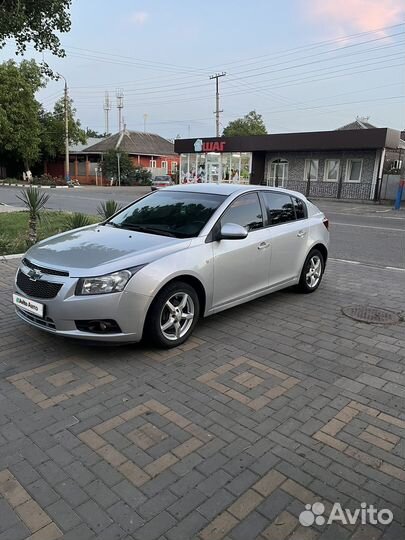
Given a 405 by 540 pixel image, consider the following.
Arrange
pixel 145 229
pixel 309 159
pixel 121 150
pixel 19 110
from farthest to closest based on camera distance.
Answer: pixel 121 150
pixel 19 110
pixel 309 159
pixel 145 229

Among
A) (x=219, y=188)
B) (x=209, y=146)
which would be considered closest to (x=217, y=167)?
(x=209, y=146)

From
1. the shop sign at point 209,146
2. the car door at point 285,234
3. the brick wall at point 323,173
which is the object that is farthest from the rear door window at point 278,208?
the shop sign at point 209,146

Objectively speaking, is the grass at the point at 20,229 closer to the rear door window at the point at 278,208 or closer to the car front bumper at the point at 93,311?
the car front bumper at the point at 93,311

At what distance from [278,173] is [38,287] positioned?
31110mm

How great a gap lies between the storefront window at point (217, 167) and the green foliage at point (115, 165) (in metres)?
9.57

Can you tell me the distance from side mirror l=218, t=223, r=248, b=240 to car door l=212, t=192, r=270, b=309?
0.39 feet

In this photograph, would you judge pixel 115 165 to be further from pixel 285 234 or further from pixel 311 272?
pixel 285 234

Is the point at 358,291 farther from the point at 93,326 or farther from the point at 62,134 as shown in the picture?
the point at 62,134

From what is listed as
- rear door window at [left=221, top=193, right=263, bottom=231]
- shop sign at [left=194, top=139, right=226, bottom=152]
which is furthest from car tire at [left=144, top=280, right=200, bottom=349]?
shop sign at [left=194, top=139, right=226, bottom=152]

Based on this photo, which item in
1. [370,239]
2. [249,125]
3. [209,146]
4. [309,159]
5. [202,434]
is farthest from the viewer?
[249,125]

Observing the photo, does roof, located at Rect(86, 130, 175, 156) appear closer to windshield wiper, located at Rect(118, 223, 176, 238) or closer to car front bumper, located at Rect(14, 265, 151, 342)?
windshield wiper, located at Rect(118, 223, 176, 238)

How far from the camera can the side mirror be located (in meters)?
4.68

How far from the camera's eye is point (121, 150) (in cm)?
4694

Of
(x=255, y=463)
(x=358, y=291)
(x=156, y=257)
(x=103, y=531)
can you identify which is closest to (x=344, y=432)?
(x=255, y=463)
